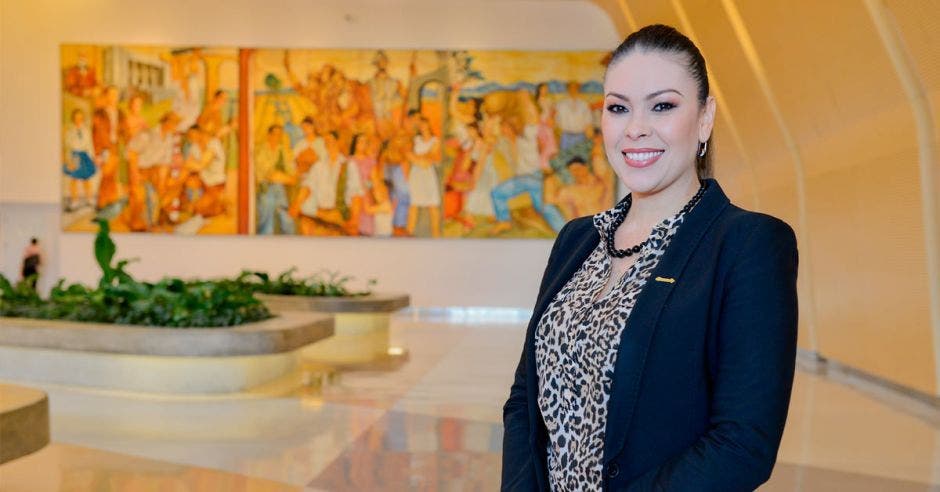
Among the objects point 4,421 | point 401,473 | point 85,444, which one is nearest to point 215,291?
point 85,444

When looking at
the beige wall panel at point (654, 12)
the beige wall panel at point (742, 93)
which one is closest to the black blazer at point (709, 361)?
the beige wall panel at point (742, 93)

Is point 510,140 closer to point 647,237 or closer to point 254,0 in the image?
point 254,0

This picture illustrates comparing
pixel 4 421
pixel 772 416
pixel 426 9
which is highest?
pixel 426 9

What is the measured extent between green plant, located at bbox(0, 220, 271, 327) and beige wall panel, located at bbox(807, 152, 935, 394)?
5.60m

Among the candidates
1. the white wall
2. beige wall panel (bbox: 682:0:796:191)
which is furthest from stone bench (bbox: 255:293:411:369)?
the white wall

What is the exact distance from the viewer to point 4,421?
4.73 metres

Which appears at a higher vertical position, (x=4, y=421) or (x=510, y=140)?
(x=510, y=140)

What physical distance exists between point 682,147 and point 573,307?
1.28ft

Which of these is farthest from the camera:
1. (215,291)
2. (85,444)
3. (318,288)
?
(318,288)

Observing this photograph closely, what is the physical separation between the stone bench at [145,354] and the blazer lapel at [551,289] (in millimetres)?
6730

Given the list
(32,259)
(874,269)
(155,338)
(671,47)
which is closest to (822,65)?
(874,269)

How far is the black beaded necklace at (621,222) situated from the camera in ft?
7.10

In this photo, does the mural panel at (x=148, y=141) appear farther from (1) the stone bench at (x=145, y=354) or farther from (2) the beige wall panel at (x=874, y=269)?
(2) the beige wall panel at (x=874, y=269)

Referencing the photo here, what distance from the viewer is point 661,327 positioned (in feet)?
6.46
